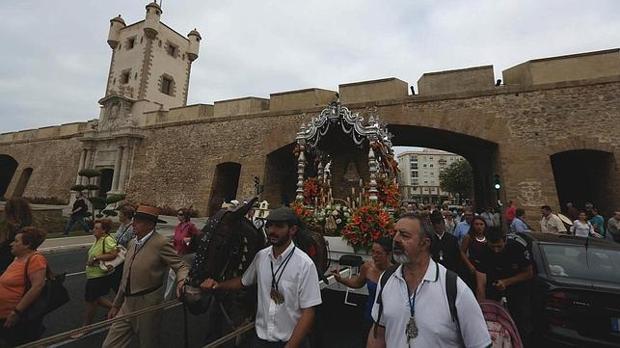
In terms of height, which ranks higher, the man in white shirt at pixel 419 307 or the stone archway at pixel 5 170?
the stone archway at pixel 5 170

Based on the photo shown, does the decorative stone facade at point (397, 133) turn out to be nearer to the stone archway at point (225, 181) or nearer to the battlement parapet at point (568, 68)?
the battlement parapet at point (568, 68)

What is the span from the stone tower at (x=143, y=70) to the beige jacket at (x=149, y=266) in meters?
23.4

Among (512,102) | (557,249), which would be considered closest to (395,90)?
(512,102)

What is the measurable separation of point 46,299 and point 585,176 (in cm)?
1926

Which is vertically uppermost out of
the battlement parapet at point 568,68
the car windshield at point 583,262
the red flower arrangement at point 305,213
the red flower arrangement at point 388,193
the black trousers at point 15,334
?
the battlement parapet at point 568,68

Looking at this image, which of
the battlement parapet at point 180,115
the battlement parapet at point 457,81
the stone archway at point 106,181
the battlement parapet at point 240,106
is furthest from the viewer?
the stone archway at point 106,181

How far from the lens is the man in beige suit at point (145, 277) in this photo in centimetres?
276

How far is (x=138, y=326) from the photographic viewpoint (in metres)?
2.74

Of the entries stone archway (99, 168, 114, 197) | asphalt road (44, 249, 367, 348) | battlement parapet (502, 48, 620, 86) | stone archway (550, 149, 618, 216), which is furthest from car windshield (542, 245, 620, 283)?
stone archway (99, 168, 114, 197)

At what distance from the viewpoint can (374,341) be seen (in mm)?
1810

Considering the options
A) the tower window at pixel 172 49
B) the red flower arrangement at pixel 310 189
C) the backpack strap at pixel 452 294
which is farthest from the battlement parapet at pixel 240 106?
the backpack strap at pixel 452 294

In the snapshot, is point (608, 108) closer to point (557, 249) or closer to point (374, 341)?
point (557, 249)

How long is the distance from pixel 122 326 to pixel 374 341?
2384mm

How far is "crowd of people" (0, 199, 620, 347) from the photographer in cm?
156
